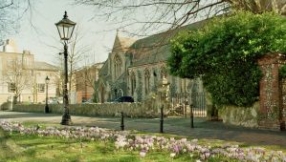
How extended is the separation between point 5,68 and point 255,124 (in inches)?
3021

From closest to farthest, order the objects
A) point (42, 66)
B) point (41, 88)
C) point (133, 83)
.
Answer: point (133, 83)
point (41, 88)
point (42, 66)

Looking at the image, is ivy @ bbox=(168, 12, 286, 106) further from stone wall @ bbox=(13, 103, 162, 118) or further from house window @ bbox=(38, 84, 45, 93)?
house window @ bbox=(38, 84, 45, 93)

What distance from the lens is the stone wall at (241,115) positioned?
14219 millimetres

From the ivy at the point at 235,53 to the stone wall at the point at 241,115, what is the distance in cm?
27

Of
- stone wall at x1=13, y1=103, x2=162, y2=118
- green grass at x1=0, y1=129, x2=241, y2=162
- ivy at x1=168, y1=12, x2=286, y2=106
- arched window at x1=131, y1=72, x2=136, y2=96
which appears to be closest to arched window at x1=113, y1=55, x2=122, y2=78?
arched window at x1=131, y1=72, x2=136, y2=96

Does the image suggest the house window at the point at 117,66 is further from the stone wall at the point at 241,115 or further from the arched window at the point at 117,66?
the stone wall at the point at 241,115

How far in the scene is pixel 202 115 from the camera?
22391 mm

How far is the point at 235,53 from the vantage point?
47.8 ft

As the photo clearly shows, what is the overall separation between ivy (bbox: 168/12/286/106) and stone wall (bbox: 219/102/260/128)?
0.89 ft

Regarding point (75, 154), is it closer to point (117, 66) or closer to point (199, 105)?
point (199, 105)

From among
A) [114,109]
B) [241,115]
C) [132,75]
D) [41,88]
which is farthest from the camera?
[41,88]

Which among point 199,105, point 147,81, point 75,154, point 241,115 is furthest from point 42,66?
point 75,154

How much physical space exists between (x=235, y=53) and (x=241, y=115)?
239 centimetres

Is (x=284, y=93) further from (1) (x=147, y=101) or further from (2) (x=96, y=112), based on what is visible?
(2) (x=96, y=112)
